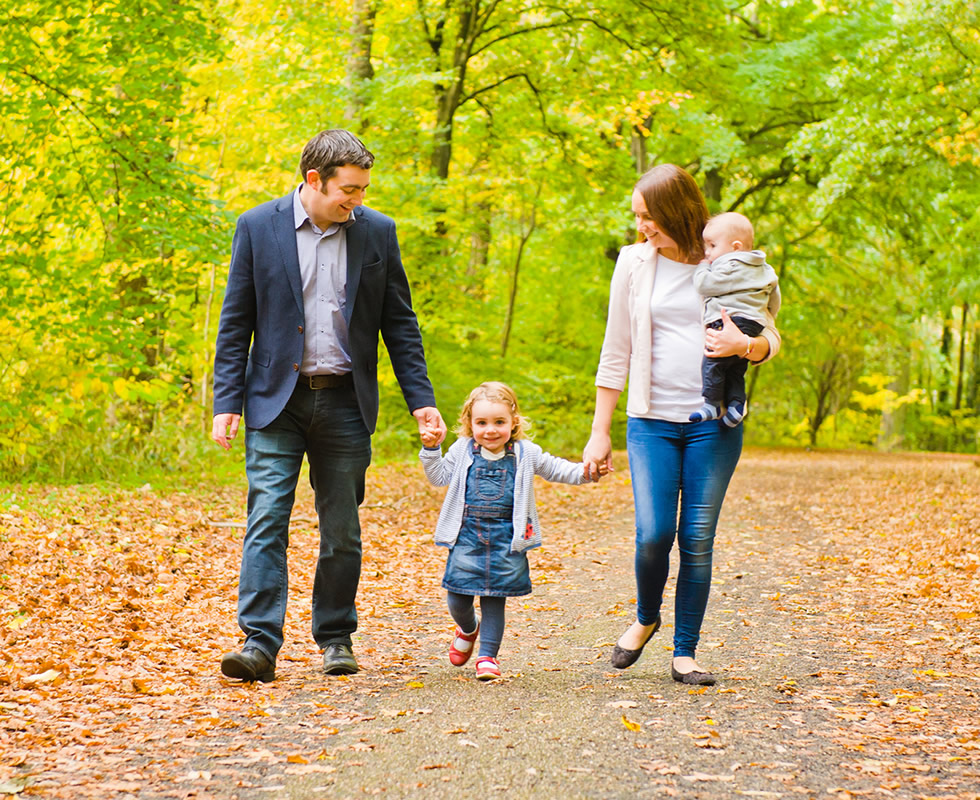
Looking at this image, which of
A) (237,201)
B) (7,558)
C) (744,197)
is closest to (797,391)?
(744,197)

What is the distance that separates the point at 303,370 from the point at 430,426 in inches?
22.6

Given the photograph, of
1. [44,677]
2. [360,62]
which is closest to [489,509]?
[44,677]

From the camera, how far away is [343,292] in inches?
175

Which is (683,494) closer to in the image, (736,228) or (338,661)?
(736,228)

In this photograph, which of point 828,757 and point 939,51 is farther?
point 939,51

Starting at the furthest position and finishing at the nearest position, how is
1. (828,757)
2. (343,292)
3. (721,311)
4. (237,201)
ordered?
(237,201) < (343,292) < (721,311) < (828,757)

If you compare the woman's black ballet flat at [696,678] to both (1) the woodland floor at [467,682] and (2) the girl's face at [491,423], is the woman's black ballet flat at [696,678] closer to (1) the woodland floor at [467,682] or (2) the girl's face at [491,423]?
(1) the woodland floor at [467,682]

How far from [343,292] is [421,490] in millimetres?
8368

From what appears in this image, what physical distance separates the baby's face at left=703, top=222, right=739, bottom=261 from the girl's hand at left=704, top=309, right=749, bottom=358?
0.84ft

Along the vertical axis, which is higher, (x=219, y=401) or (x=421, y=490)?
(x=219, y=401)

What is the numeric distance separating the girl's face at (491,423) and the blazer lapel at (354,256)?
2.18ft

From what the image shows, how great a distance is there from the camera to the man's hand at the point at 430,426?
438 centimetres

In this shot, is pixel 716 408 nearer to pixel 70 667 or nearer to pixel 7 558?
pixel 70 667

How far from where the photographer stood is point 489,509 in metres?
4.46
